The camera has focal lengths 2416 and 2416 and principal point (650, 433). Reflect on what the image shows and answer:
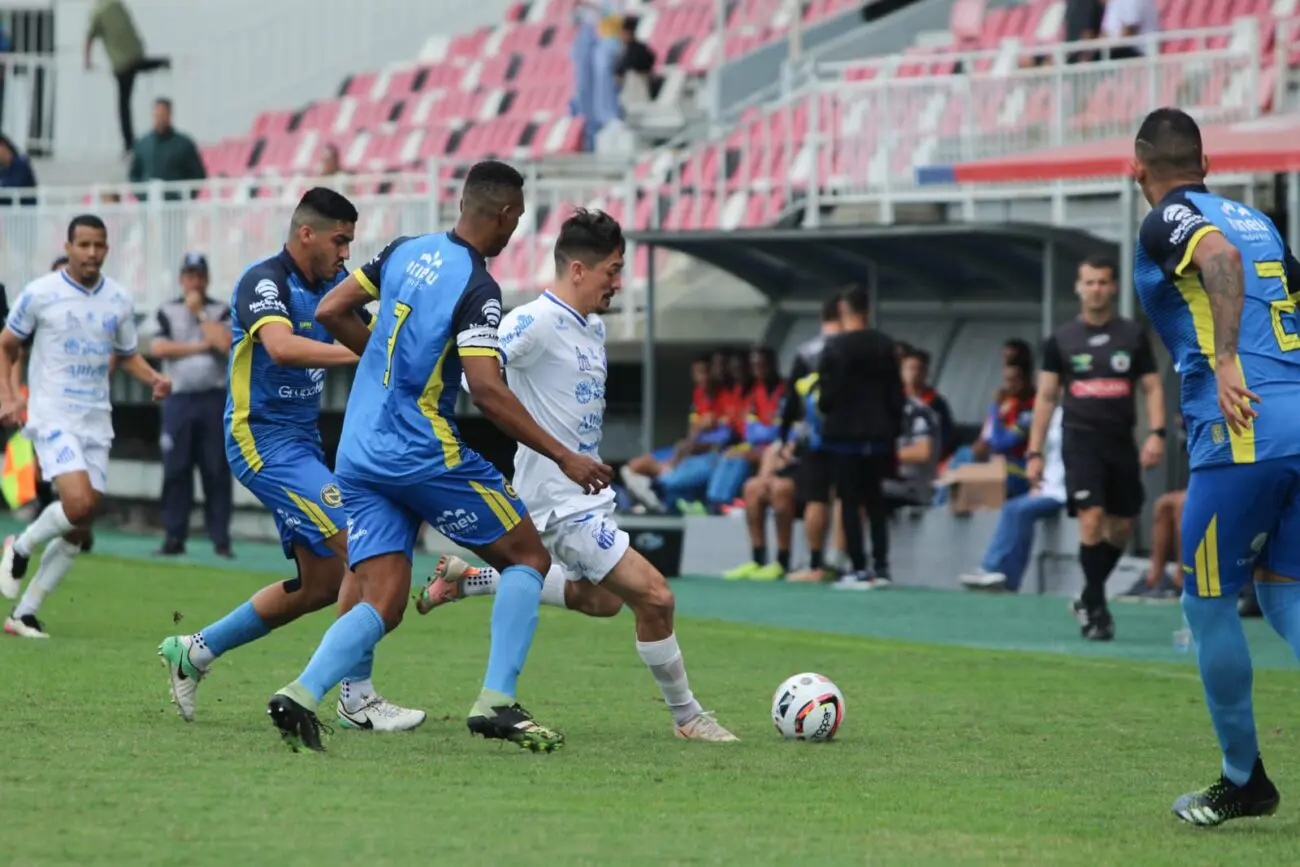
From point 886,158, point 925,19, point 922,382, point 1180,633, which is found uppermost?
point 925,19

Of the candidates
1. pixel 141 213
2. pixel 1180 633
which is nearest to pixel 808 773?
pixel 1180 633

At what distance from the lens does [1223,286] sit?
6609mm

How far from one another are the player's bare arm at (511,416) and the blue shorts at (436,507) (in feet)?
1.01

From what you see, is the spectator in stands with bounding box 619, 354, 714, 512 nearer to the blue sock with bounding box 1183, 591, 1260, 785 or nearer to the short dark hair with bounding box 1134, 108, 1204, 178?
the short dark hair with bounding box 1134, 108, 1204, 178

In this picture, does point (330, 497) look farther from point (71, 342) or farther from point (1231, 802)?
point (71, 342)

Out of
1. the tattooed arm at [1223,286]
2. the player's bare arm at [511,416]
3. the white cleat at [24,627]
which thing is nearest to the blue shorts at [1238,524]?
the tattooed arm at [1223,286]

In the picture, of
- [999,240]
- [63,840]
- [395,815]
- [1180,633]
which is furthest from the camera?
[999,240]

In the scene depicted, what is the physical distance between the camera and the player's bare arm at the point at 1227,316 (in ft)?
21.5

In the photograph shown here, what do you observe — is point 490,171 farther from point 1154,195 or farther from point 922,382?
point 922,382

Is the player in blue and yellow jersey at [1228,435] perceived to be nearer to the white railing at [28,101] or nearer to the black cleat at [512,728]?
the black cleat at [512,728]

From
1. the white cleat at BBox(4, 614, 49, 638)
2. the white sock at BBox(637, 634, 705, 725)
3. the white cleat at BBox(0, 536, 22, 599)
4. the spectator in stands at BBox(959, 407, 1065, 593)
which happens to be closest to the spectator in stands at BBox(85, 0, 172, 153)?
the spectator in stands at BBox(959, 407, 1065, 593)

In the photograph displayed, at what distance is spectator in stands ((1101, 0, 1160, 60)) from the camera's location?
21.1m

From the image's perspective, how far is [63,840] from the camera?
6.12 meters

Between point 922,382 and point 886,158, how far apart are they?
8.05 ft
